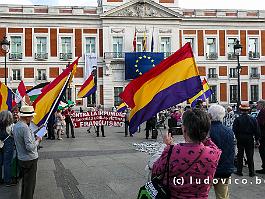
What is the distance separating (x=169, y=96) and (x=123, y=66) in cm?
4218

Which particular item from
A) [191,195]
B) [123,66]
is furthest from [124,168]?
[123,66]

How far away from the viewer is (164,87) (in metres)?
7.14

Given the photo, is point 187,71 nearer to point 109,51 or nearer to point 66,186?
point 66,186

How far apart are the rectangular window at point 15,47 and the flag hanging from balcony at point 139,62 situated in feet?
44.7

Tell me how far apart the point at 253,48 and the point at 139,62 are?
58.3ft

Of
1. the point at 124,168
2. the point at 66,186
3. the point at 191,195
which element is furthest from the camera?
the point at 124,168

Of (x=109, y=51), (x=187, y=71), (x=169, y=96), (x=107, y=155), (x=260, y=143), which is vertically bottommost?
(x=107, y=155)

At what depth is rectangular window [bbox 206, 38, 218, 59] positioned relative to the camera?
51.5 m

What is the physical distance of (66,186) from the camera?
8086 millimetres

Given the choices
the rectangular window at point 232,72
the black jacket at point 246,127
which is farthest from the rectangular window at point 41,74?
the black jacket at point 246,127

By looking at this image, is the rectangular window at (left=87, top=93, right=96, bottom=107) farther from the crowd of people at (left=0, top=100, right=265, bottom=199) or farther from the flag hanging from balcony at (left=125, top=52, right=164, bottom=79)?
the crowd of people at (left=0, top=100, right=265, bottom=199)

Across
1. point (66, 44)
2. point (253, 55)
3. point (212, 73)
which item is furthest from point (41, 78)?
point (253, 55)

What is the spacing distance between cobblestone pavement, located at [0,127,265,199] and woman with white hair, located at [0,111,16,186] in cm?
38

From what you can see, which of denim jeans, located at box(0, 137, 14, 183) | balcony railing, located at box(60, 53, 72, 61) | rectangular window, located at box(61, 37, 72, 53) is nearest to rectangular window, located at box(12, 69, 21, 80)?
balcony railing, located at box(60, 53, 72, 61)
